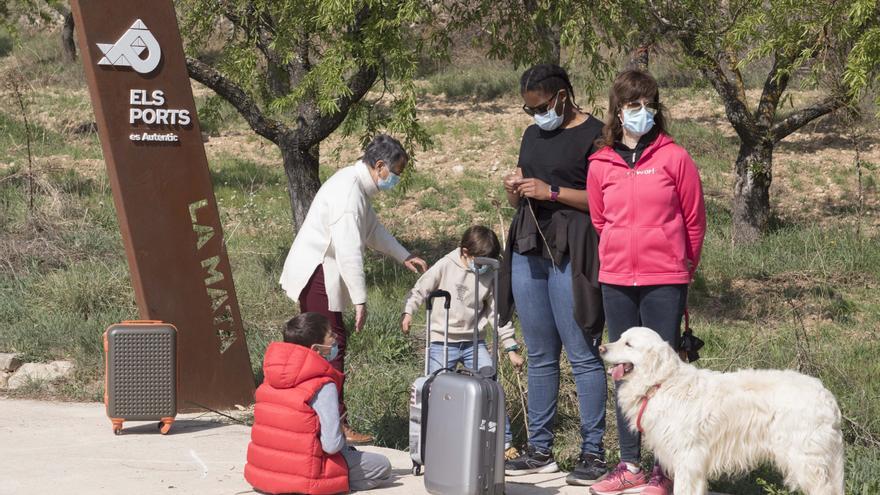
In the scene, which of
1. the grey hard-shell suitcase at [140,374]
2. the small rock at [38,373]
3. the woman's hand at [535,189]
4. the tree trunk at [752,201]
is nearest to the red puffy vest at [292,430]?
the woman's hand at [535,189]

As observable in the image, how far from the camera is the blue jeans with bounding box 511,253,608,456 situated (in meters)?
5.66

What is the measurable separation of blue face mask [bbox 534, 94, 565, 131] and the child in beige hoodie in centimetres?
83

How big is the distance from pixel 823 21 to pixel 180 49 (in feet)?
17.9

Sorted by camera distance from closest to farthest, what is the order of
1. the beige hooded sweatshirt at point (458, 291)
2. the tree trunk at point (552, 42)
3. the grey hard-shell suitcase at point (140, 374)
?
the beige hooded sweatshirt at point (458, 291), the grey hard-shell suitcase at point (140, 374), the tree trunk at point (552, 42)

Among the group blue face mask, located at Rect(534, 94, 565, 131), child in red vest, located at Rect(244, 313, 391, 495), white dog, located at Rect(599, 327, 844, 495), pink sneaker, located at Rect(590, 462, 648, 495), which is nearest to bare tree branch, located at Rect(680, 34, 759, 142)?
blue face mask, located at Rect(534, 94, 565, 131)

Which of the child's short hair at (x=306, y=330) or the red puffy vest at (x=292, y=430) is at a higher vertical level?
the child's short hair at (x=306, y=330)

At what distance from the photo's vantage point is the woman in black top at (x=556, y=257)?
5.57 m

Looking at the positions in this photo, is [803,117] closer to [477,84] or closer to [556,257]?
[556,257]

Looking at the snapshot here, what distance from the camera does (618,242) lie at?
526 cm

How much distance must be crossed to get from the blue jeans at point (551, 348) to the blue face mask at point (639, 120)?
811 mm

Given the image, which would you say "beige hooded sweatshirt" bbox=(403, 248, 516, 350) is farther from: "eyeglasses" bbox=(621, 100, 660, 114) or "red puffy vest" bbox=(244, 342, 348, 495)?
"eyeglasses" bbox=(621, 100, 660, 114)

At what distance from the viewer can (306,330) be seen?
544 centimetres

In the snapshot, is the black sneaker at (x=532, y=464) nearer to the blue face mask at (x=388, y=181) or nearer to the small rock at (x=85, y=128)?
the blue face mask at (x=388, y=181)

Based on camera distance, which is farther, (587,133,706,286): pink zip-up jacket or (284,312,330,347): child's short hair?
(284,312,330,347): child's short hair
